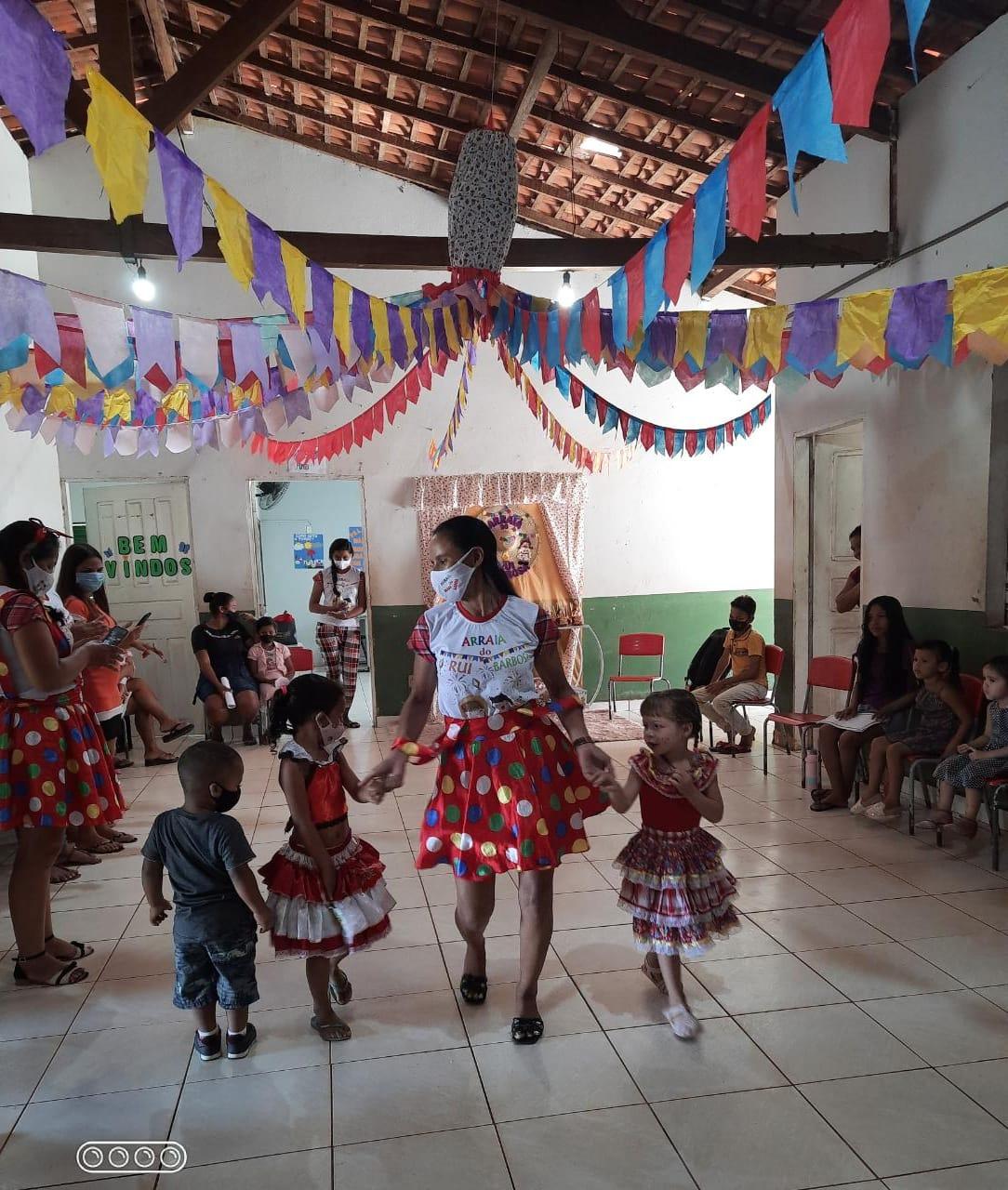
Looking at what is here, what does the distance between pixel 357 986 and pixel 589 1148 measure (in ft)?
3.32

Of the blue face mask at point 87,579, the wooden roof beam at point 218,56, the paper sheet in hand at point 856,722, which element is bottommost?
the paper sheet in hand at point 856,722

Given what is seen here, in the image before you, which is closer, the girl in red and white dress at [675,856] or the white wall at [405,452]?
the girl in red and white dress at [675,856]

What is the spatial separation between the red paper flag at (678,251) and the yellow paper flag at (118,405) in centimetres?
306

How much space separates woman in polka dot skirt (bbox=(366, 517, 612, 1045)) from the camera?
2.14m

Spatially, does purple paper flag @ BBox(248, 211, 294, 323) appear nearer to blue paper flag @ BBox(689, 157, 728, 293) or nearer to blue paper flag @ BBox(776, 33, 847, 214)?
blue paper flag @ BBox(689, 157, 728, 293)

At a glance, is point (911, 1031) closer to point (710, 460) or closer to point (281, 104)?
point (710, 460)

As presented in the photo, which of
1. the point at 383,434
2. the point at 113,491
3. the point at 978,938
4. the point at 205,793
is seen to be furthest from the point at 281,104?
the point at 978,938

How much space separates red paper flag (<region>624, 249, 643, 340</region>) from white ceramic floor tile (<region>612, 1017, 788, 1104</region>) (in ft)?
7.51

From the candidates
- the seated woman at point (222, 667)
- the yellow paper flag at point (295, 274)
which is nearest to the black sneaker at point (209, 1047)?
the yellow paper flag at point (295, 274)

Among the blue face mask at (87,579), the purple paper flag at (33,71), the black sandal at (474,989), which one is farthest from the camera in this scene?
the blue face mask at (87,579)

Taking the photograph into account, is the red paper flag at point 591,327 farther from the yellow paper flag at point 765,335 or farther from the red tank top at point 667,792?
the red tank top at point 667,792

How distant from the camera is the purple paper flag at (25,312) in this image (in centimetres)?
228

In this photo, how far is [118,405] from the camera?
442 centimetres

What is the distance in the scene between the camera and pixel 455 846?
218 centimetres
